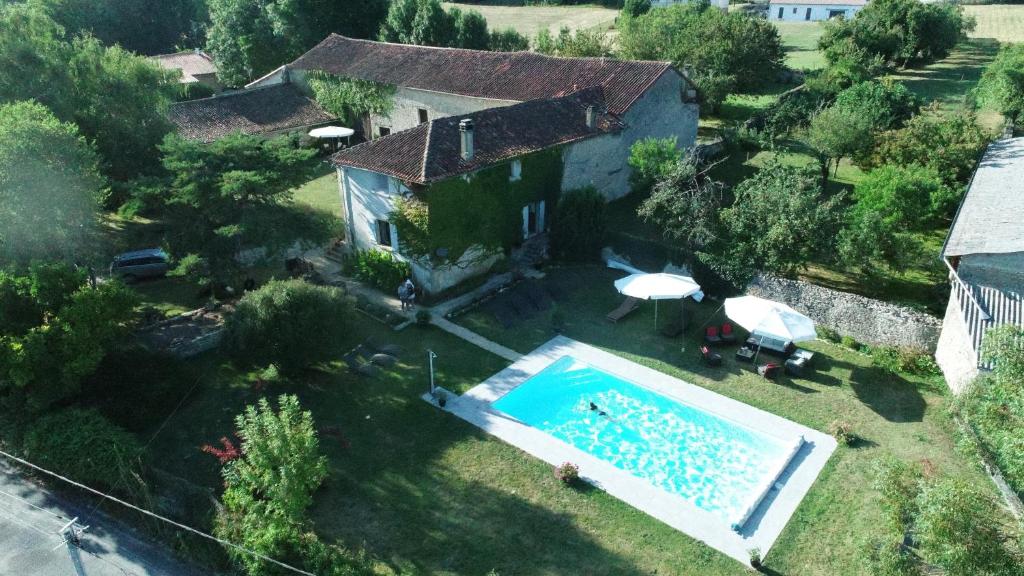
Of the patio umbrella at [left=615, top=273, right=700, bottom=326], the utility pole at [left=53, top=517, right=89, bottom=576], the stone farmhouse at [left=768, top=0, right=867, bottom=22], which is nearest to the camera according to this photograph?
the utility pole at [left=53, top=517, right=89, bottom=576]

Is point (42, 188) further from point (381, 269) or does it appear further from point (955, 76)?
point (955, 76)

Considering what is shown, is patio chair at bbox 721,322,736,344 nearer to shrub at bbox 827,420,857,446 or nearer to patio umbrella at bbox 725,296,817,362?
patio umbrella at bbox 725,296,817,362

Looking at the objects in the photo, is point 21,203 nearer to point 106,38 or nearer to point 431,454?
point 431,454

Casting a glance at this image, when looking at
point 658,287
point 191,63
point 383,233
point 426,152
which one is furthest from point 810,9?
point 383,233

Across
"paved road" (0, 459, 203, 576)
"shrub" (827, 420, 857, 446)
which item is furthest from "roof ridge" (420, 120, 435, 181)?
"shrub" (827, 420, 857, 446)

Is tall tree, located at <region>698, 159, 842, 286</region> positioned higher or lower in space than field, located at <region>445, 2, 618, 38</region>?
lower

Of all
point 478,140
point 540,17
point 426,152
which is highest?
point 540,17
